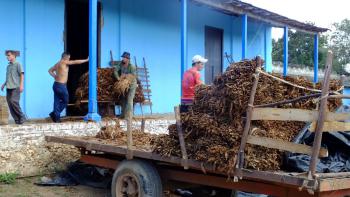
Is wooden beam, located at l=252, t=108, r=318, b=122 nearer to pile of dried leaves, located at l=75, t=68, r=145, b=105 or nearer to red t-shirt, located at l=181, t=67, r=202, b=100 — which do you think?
red t-shirt, located at l=181, t=67, r=202, b=100

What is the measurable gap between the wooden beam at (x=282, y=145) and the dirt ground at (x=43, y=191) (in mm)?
3280

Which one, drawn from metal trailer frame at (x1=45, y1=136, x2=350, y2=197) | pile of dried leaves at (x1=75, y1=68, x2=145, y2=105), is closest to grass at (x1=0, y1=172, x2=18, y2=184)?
metal trailer frame at (x1=45, y1=136, x2=350, y2=197)

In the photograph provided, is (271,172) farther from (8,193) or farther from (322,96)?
(8,193)

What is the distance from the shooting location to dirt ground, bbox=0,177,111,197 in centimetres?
694

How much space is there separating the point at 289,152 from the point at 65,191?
398 cm

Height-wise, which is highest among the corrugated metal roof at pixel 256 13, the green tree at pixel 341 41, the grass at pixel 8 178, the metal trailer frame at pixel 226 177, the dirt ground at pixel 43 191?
the green tree at pixel 341 41

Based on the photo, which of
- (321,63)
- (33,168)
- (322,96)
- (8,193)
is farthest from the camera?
(321,63)

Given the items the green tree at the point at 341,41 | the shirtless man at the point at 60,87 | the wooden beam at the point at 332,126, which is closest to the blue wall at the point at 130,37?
the shirtless man at the point at 60,87

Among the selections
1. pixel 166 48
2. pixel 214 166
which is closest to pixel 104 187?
pixel 214 166

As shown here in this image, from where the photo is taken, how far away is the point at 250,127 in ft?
15.3

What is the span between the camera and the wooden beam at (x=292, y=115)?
4230mm

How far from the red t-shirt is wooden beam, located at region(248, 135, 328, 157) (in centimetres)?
289

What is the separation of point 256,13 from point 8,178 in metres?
9.55

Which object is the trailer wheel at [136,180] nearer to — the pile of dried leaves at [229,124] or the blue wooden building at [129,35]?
the pile of dried leaves at [229,124]
